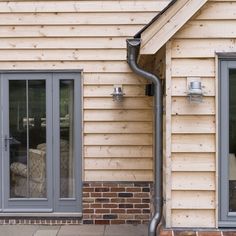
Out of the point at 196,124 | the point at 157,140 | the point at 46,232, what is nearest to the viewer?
the point at 196,124

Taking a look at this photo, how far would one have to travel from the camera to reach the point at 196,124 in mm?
4961

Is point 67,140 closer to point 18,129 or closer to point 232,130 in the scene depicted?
point 18,129

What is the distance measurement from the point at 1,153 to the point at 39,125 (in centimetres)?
65

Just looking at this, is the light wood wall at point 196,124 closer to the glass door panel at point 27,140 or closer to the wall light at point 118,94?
the wall light at point 118,94

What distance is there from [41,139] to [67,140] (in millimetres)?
357

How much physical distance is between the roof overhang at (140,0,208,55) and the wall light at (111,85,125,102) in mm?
1804

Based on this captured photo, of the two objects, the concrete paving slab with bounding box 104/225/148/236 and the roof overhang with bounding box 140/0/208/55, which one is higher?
the roof overhang with bounding box 140/0/208/55

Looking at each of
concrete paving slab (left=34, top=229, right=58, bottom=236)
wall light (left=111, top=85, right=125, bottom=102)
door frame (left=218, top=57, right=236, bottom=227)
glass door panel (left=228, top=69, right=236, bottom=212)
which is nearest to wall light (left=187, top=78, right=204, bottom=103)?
door frame (left=218, top=57, right=236, bottom=227)

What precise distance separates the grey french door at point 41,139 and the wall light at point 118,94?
0.51 m

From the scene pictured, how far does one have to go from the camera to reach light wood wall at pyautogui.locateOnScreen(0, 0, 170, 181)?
6.75 meters

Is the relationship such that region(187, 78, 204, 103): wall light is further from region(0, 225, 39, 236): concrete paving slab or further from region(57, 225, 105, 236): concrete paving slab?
region(0, 225, 39, 236): concrete paving slab

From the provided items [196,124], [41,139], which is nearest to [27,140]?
[41,139]

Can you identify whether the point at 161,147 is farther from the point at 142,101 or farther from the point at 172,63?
the point at 142,101

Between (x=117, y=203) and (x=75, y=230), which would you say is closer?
(x=75, y=230)
